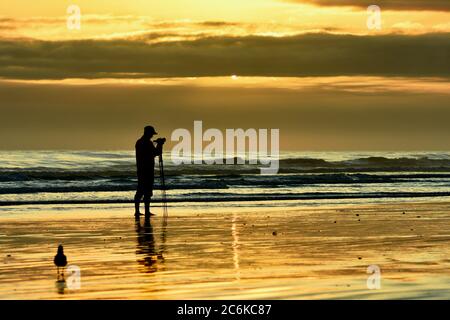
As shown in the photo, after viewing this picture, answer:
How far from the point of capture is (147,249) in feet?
53.2

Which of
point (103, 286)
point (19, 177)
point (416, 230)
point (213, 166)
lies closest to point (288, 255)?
point (103, 286)

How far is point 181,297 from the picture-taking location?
1120 centimetres

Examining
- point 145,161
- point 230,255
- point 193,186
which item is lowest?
point 230,255

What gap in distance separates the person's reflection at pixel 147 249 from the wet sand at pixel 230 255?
0.05 feet

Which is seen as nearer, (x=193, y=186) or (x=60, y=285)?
(x=60, y=285)

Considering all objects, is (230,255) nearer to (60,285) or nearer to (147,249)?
(147,249)

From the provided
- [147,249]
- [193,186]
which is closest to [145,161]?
[147,249]

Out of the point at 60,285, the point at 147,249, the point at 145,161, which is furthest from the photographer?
the point at 145,161

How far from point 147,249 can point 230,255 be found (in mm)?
1642

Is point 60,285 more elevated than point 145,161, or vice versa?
point 145,161

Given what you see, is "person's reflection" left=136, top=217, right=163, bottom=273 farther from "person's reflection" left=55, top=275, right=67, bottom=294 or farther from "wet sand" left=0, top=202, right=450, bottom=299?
"person's reflection" left=55, top=275, right=67, bottom=294
